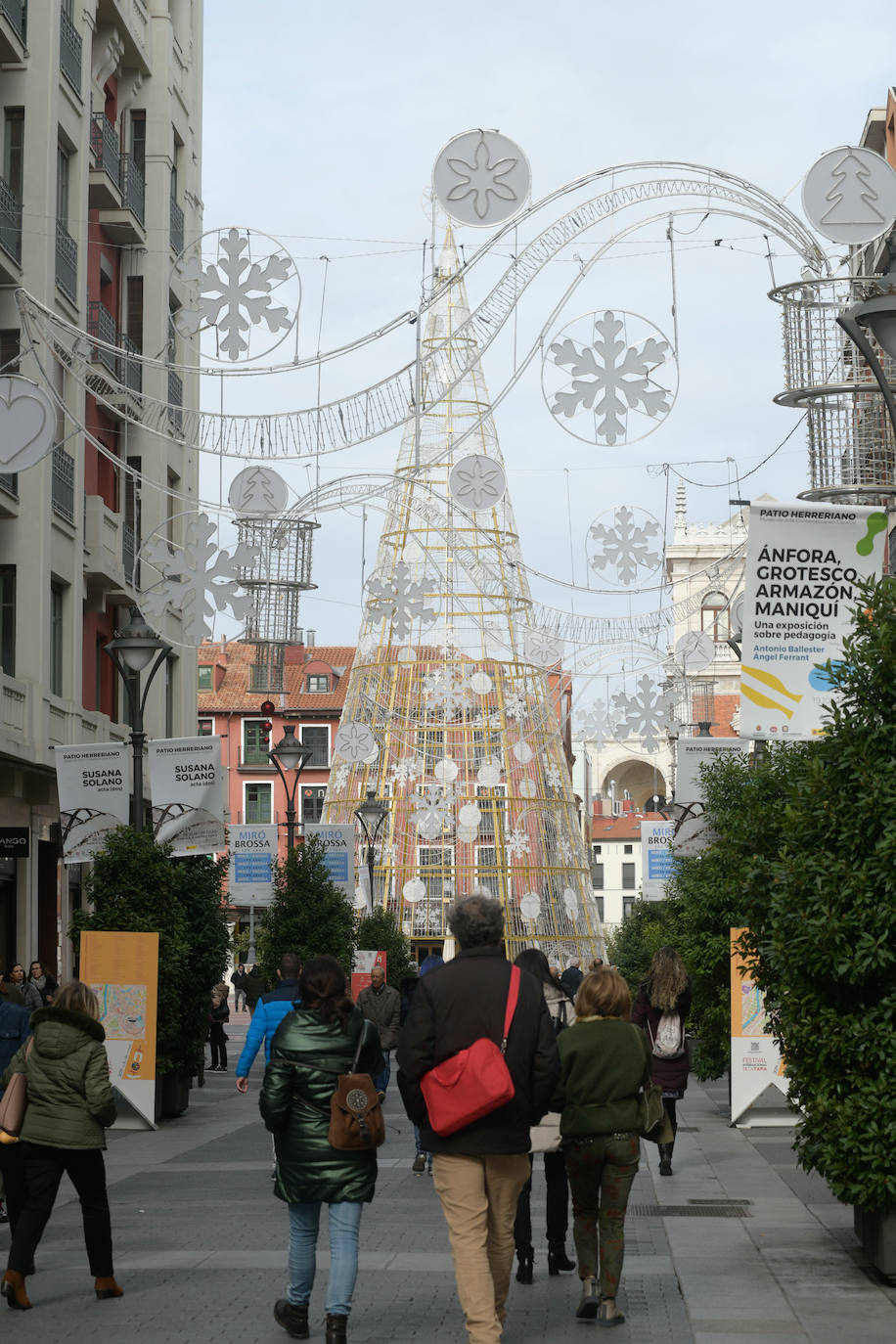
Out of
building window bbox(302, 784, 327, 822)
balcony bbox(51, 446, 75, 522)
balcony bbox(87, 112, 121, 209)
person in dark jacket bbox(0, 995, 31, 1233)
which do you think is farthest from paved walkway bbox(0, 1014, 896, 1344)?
building window bbox(302, 784, 327, 822)

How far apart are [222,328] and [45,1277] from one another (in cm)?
631

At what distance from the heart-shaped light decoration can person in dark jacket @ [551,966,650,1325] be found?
590cm

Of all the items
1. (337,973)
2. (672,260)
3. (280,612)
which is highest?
(672,260)

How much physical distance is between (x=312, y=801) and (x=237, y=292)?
7893cm

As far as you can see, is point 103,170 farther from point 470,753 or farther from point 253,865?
point 470,753

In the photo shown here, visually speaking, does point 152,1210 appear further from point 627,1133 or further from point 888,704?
point 888,704

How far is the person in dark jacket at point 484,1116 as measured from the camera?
299 inches

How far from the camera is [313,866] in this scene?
3188 centimetres

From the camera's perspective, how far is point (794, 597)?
1309 centimetres

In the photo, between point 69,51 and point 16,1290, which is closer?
point 16,1290

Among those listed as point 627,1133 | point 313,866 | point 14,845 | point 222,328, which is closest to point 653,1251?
point 627,1133

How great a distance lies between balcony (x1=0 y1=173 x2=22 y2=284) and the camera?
2631 cm

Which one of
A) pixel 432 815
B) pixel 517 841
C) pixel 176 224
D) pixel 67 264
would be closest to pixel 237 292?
pixel 67 264

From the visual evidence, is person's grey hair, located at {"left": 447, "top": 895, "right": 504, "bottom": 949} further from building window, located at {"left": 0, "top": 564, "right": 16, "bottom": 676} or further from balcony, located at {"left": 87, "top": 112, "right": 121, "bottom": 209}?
balcony, located at {"left": 87, "top": 112, "right": 121, "bottom": 209}
